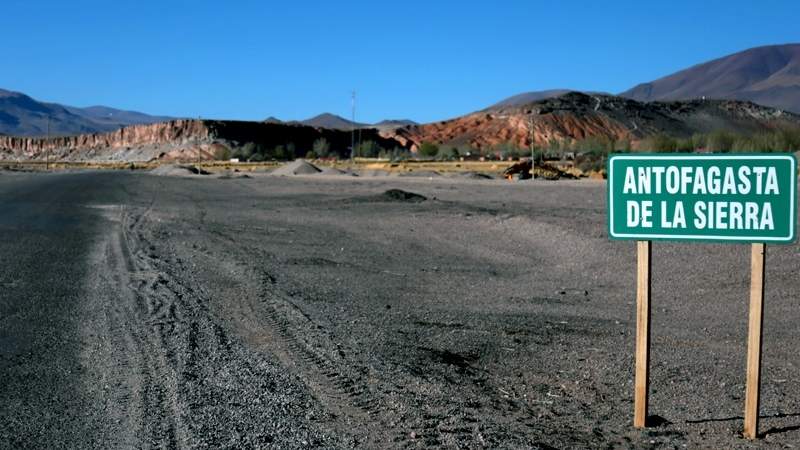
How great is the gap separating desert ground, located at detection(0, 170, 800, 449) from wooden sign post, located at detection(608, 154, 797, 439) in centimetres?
52

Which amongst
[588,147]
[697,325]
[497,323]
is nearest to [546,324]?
[497,323]

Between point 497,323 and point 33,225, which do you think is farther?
point 33,225

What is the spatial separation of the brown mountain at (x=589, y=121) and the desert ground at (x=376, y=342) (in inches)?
4609

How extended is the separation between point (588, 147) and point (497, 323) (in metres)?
95.2

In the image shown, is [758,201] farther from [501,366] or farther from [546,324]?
[546,324]

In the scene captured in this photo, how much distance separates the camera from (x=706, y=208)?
21.2 feet

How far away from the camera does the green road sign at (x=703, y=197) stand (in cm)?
625

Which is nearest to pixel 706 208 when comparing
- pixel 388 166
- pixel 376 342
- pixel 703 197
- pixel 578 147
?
pixel 703 197

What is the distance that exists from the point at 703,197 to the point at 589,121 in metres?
144

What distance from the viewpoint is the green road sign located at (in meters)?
6.25

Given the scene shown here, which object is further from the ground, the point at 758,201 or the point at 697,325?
the point at 758,201

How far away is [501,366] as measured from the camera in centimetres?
848

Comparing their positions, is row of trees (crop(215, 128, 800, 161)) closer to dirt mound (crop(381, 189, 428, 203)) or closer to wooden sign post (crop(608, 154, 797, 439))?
dirt mound (crop(381, 189, 428, 203))

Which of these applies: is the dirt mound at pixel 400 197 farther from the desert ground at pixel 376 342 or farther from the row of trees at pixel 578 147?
the row of trees at pixel 578 147
